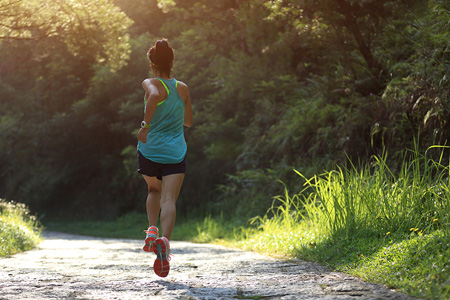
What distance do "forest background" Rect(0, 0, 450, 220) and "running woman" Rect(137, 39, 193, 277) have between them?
2763 mm

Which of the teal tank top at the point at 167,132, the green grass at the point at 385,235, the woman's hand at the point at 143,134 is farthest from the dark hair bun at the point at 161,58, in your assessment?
the green grass at the point at 385,235

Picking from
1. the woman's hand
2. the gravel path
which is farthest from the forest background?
the woman's hand

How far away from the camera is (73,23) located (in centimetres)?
1184

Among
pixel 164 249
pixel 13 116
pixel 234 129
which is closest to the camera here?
pixel 164 249

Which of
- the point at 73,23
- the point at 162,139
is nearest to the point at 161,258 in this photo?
the point at 162,139

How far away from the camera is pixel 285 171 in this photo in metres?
12.1

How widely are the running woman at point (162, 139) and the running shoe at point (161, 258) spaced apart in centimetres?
37

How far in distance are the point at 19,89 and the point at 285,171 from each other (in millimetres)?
16886

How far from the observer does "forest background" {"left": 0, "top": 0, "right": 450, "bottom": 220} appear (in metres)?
9.53

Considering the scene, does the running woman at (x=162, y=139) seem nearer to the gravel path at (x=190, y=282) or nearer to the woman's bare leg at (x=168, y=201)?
the woman's bare leg at (x=168, y=201)

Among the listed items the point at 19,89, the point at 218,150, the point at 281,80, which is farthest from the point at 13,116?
the point at 281,80

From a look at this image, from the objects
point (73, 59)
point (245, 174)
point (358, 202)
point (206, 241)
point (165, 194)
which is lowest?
point (206, 241)

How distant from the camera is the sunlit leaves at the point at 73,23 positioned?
10.8 metres

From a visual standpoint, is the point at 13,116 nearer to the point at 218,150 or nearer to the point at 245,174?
the point at 218,150
